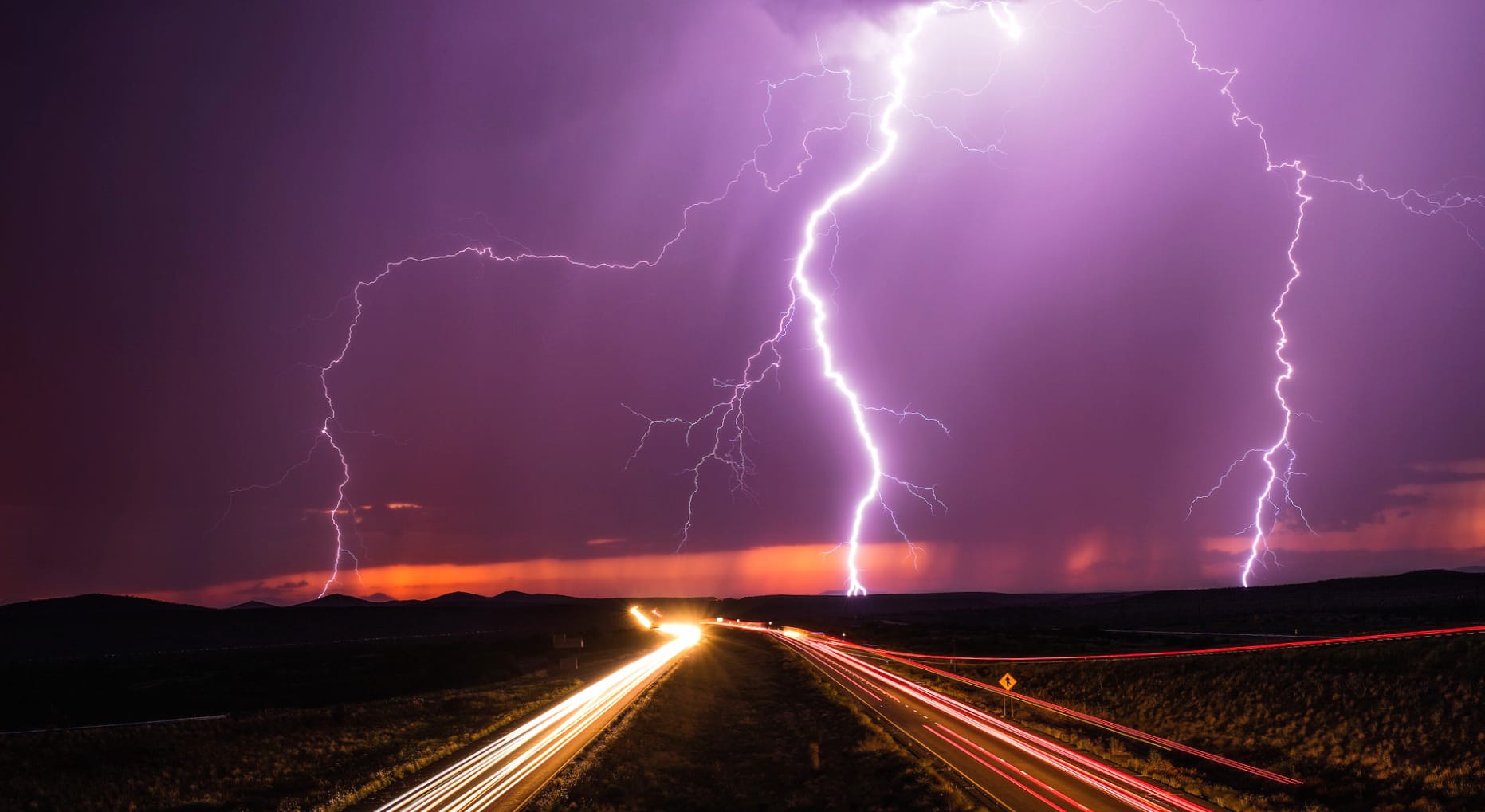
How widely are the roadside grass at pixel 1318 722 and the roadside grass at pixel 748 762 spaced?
194 inches

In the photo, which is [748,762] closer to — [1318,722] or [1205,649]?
[1318,722]

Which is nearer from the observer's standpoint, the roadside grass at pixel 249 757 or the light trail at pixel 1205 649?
the roadside grass at pixel 249 757

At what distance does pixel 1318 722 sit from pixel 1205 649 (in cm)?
1650

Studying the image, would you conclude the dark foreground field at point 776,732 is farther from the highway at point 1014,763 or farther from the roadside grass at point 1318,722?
the highway at point 1014,763

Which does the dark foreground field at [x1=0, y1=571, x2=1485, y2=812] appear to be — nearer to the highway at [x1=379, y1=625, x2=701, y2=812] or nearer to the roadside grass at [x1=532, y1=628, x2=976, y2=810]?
the roadside grass at [x1=532, y1=628, x2=976, y2=810]

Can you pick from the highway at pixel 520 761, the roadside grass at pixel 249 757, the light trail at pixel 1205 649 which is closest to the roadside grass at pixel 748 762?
the highway at pixel 520 761

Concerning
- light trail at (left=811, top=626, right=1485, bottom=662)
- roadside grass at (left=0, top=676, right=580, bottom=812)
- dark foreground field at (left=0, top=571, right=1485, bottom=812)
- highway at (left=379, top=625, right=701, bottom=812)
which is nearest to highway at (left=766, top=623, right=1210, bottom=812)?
dark foreground field at (left=0, top=571, right=1485, bottom=812)

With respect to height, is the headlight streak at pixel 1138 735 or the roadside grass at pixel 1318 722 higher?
the roadside grass at pixel 1318 722

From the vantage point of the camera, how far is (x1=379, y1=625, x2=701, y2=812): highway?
15.8 metres

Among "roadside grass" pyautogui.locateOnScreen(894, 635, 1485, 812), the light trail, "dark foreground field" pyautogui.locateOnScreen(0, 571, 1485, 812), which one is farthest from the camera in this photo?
the light trail

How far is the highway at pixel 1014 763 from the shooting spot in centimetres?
1434

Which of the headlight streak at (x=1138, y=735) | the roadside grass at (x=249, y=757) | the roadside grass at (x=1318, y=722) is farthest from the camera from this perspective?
the roadside grass at (x=249, y=757)

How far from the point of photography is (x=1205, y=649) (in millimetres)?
36219

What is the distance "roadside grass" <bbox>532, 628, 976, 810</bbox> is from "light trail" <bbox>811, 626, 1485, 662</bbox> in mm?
13592
